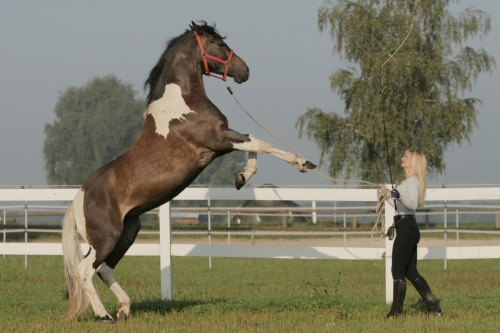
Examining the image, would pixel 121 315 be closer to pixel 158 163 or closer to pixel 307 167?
pixel 158 163

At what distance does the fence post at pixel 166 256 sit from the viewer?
26.8 feet

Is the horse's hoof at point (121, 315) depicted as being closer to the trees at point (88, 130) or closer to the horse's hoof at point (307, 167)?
the horse's hoof at point (307, 167)

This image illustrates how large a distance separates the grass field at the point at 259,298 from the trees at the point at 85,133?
5767cm

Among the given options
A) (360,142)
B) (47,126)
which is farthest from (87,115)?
(360,142)

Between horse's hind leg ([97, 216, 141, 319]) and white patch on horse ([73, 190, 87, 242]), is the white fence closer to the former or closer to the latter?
horse's hind leg ([97, 216, 141, 319])

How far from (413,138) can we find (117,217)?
85.6 ft

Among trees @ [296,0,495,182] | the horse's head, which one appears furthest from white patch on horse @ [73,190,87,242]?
trees @ [296,0,495,182]

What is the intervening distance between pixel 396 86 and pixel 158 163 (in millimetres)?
25751

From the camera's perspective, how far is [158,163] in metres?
6.38

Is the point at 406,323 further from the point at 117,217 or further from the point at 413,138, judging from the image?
the point at 413,138

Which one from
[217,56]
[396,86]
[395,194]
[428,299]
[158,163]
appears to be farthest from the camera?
[396,86]

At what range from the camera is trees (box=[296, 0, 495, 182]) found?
1193 inches

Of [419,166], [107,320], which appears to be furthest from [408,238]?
[107,320]

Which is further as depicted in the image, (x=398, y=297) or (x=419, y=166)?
(x=419, y=166)
